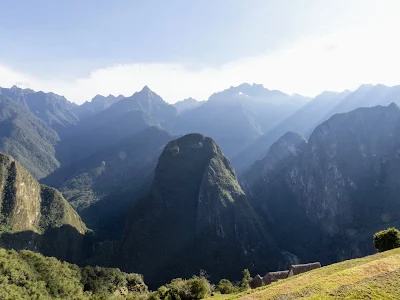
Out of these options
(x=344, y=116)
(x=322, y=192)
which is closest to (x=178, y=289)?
(x=322, y=192)

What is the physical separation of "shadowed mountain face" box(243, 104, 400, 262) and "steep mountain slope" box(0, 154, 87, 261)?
100192 millimetres

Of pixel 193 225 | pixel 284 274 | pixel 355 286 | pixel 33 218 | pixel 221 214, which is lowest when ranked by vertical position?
pixel 193 225

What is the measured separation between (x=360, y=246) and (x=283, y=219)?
2004 inches

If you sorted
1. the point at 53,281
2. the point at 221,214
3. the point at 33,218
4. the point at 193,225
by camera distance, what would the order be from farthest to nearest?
the point at 193,225
the point at 221,214
the point at 33,218
the point at 53,281

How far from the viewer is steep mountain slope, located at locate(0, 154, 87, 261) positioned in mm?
119062

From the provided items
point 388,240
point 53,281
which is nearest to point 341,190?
point 388,240

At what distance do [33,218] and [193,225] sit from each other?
68461 mm

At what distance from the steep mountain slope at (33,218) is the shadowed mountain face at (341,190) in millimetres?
100192

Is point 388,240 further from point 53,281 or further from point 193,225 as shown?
point 193,225

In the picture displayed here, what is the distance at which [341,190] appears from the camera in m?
159

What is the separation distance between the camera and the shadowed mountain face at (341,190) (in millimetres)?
140000

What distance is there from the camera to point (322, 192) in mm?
167750

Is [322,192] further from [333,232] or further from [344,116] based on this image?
[344,116]

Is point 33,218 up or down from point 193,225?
up
